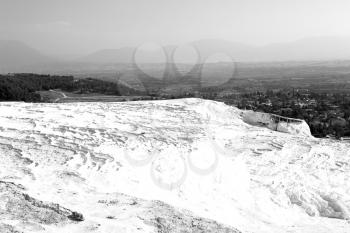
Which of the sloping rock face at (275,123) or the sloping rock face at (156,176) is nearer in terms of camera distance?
the sloping rock face at (156,176)

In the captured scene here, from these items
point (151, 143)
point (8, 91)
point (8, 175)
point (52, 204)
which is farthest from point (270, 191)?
point (8, 91)

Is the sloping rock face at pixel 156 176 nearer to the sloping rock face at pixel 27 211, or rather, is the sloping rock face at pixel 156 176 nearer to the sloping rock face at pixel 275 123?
the sloping rock face at pixel 27 211

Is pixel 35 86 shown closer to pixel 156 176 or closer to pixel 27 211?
pixel 156 176

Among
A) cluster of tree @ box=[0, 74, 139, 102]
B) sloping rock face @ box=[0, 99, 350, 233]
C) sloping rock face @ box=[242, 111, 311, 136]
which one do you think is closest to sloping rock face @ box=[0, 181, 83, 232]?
sloping rock face @ box=[0, 99, 350, 233]

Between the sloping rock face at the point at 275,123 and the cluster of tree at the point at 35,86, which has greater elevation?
the sloping rock face at the point at 275,123

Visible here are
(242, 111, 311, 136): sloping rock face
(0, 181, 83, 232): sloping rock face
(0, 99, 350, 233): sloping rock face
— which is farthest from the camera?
(242, 111, 311, 136): sloping rock face

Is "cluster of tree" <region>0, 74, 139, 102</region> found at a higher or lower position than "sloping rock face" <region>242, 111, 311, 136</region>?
lower

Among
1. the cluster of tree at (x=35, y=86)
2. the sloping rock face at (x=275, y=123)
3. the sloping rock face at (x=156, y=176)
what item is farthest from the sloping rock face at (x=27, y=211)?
the cluster of tree at (x=35, y=86)

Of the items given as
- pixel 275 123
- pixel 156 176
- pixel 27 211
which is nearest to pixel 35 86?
pixel 275 123

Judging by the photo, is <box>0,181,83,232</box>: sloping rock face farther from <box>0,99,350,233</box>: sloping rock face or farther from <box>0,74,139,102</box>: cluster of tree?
<box>0,74,139,102</box>: cluster of tree

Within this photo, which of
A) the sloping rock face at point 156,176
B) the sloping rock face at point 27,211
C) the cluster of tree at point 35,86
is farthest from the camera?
the cluster of tree at point 35,86
